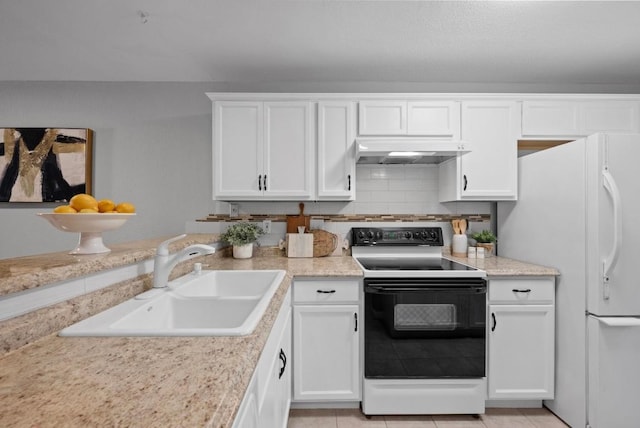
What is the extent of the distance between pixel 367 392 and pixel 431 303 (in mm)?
664

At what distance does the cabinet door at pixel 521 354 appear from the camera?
2000 millimetres

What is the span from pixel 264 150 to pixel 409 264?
135cm

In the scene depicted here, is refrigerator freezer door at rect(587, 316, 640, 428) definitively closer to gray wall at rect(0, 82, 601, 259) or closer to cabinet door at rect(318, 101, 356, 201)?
gray wall at rect(0, 82, 601, 259)

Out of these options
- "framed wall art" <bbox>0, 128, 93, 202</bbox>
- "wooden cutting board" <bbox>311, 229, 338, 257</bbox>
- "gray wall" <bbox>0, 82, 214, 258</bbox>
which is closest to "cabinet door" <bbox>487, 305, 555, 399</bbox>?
"wooden cutting board" <bbox>311, 229, 338, 257</bbox>

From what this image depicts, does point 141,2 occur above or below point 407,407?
above

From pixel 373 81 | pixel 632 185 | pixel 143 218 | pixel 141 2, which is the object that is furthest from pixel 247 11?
pixel 632 185

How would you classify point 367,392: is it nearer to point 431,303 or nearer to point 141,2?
point 431,303

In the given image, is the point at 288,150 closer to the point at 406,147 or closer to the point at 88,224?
the point at 406,147

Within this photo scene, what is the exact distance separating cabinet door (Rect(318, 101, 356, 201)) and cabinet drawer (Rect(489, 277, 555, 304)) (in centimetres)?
113

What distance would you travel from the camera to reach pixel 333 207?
108 inches

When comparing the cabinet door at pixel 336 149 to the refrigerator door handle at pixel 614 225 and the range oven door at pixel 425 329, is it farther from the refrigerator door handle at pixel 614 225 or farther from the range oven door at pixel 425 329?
the refrigerator door handle at pixel 614 225

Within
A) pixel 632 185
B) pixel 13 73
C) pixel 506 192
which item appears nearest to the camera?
pixel 632 185

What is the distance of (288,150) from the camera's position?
7.93ft

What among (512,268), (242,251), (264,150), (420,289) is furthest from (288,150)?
(512,268)
